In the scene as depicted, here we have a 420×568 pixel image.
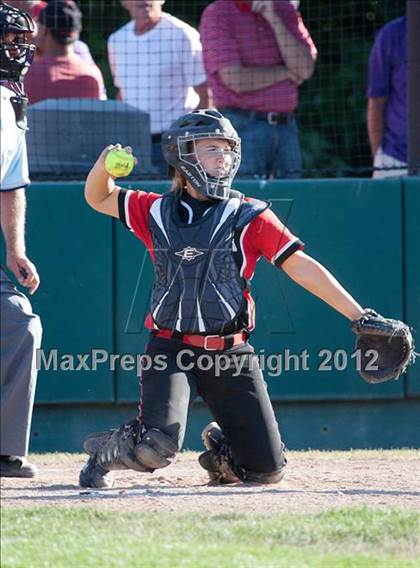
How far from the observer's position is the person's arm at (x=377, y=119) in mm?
10062

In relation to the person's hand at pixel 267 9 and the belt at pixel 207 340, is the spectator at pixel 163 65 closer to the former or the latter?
the person's hand at pixel 267 9

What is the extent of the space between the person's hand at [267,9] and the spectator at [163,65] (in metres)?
0.56

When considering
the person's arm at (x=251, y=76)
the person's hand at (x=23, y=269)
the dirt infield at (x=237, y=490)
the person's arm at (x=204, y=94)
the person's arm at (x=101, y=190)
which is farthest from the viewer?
the person's arm at (x=204, y=94)

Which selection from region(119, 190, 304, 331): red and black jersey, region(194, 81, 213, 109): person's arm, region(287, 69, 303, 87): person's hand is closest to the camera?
region(119, 190, 304, 331): red and black jersey

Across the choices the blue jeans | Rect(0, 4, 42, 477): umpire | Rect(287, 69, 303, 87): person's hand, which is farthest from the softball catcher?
Rect(287, 69, 303, 87): person's hand

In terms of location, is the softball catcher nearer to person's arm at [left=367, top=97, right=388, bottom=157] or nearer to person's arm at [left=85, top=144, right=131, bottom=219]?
person's arm at [left=85, top=144, right=131, bottom=219]

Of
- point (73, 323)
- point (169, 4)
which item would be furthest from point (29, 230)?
point (169, 4)

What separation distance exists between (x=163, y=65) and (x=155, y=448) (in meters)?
4.54

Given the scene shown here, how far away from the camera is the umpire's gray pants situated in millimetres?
5766

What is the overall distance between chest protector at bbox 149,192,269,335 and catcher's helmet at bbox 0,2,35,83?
39.7 inches

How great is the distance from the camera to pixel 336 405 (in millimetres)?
9180

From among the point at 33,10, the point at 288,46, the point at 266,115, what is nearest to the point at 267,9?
the point at 288,46

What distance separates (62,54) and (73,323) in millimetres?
2169

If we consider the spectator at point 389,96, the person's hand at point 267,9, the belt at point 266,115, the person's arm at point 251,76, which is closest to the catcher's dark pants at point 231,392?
the belt at point 266,115
